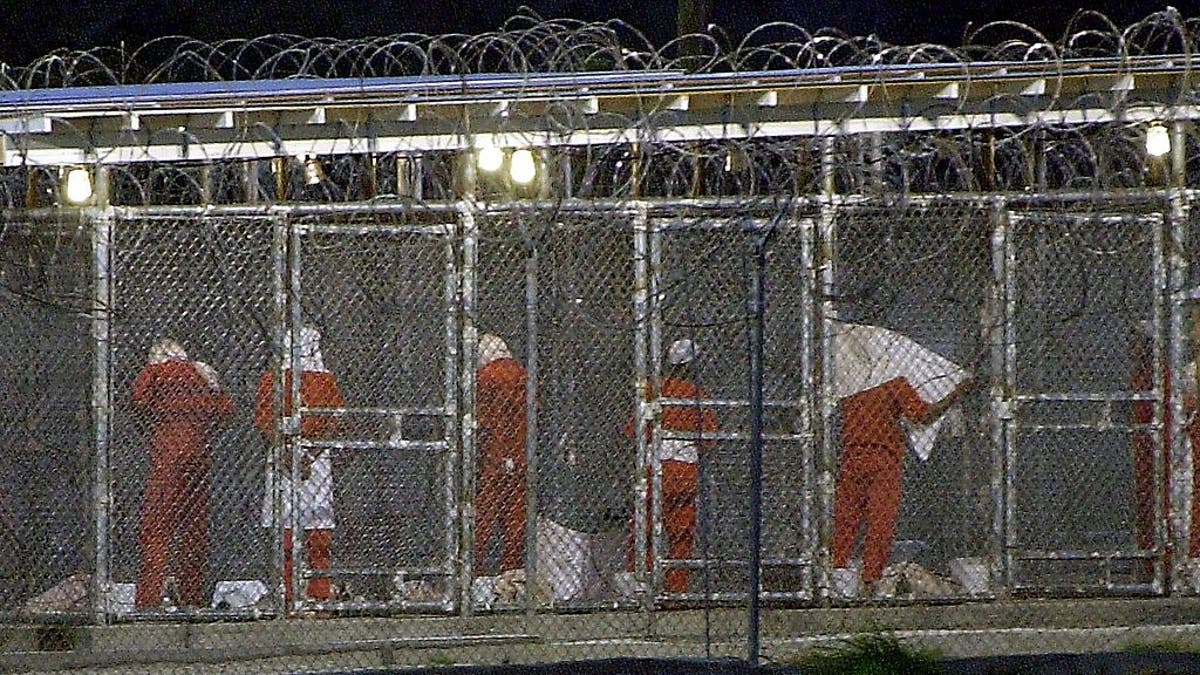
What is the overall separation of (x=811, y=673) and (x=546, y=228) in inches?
82.3

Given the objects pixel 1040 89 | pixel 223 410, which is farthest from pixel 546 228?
pixel 1040 89

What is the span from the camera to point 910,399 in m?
7.35

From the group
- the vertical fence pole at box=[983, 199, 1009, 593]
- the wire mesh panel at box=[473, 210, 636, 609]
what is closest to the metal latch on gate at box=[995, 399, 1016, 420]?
the vertical fence pole at box=[983, 199, 1009, 593]

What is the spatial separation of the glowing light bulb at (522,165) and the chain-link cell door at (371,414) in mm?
373

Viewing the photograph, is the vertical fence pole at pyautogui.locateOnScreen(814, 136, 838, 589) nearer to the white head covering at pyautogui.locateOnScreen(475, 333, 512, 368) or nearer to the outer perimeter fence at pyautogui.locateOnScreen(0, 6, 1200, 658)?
the outer perimeter fence at pyautogui.locateOnScreen(0, 6, 1200, 658)

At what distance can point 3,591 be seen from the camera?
705cm

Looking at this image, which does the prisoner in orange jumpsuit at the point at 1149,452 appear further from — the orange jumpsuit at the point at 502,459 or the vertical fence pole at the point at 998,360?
the orange jumpsuit at the point at 502,459

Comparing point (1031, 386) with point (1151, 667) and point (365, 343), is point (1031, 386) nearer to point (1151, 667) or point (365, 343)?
point (1151, 667)

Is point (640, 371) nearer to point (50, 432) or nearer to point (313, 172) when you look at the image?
point (313, 172)

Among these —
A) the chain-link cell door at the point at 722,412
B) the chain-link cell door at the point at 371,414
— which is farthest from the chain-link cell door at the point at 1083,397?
the chain-link cell door at the point at 371,414

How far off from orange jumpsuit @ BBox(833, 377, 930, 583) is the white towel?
0.14ft

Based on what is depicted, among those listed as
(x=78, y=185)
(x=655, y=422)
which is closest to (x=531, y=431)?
(x=655, y=422)

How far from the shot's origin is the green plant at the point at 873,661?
6145 millimetres

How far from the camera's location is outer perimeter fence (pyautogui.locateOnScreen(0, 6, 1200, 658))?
7.03 metres
